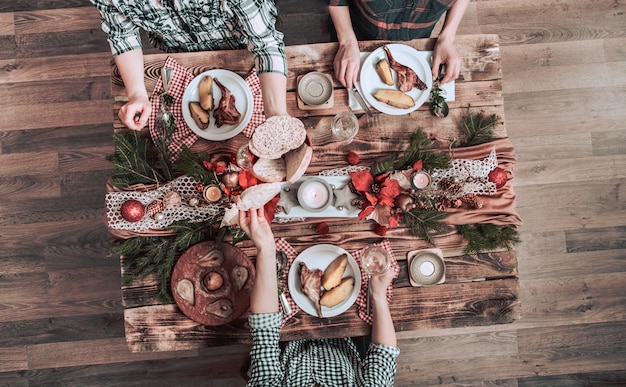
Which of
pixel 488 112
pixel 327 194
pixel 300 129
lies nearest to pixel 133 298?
pixel 327 194

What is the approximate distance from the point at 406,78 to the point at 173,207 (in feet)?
3.25

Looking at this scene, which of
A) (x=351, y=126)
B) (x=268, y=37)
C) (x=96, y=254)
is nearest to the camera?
(x=268, y=37)

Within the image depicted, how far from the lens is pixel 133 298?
1.56 meters

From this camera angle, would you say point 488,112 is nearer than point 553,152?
Yes

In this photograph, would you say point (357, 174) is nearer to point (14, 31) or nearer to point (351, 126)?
point (351, 126)

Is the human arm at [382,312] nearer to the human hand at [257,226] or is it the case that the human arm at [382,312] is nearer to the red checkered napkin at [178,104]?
the human hand at [257,226]

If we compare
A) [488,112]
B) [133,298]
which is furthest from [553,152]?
[133,298]

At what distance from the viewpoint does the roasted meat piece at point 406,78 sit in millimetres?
1583

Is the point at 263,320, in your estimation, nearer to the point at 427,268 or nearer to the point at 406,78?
the point at 427,268

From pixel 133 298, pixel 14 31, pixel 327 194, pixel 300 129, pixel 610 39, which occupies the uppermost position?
pixel 14 31

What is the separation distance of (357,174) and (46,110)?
205 centimetres

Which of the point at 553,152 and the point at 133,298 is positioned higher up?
the point at 553,152

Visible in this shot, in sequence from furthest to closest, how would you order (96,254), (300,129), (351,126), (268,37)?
(96,254)
(351,126)
(268,37)
(300,129)

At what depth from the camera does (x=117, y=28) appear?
1419mm
